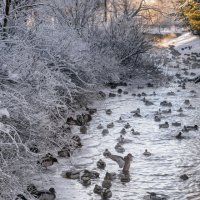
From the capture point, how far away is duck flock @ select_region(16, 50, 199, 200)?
24.9 feet

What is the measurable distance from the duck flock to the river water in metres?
0.03

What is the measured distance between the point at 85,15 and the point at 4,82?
1255 centimetres

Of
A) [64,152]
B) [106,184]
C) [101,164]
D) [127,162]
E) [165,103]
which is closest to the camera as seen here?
[106,184]

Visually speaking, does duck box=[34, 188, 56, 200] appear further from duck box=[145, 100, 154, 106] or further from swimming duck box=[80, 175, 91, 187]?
duck box=[145, 100, 154, 106]

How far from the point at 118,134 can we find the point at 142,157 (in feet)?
6.38

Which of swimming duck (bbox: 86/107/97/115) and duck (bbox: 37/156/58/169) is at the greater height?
duck (bbox: 37/156/58/169)

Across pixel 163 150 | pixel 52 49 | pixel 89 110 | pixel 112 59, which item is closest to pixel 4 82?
pixel 163 150

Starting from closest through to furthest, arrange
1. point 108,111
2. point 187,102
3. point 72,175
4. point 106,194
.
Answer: point 106,194 → point 72,175 → point 108,111 → point 187,102

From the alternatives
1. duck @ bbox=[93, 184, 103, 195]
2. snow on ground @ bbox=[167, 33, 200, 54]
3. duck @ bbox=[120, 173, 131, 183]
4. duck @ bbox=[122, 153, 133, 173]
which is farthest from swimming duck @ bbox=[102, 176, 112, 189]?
snow on ground @ bbox=[167, 33, 200, 54]

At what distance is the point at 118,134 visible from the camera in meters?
11.2

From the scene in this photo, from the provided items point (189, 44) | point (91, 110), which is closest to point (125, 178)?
point (91, 110)

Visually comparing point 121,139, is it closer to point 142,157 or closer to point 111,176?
point 142,157

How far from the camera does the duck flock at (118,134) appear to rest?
7.59m

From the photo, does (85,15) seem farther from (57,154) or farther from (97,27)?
(57,154)
